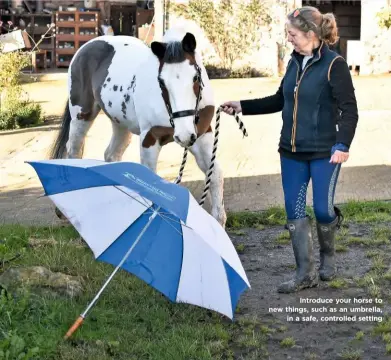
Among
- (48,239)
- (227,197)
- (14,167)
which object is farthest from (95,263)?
(14,167)

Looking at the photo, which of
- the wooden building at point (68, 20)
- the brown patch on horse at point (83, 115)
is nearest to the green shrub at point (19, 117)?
the brown patch on horse at point (83, 115)

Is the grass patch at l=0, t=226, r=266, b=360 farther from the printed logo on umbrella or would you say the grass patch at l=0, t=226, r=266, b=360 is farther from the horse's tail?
the horse's tail

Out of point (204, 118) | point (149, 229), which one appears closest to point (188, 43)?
point (204, 118)

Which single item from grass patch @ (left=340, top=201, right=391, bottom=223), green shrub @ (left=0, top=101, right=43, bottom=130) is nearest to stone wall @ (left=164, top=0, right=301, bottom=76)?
green shrub @ (left=0, top=101, right=43, bottom=130)

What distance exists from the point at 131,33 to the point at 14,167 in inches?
495

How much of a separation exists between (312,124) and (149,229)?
3.83 ft

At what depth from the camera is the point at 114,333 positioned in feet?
13.1

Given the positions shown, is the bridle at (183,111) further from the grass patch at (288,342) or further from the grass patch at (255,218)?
the grass patch at (288,342)

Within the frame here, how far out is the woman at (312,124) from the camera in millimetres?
4402

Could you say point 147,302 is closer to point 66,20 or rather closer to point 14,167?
point 14,167

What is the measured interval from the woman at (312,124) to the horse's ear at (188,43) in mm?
492

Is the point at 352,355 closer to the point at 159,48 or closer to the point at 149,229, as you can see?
the point at 149,229

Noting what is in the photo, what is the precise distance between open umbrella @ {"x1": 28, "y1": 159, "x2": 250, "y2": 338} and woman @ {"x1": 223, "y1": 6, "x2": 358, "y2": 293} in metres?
0.99

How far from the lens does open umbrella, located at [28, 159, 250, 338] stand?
140 inches
